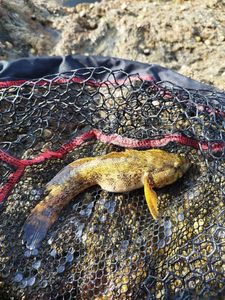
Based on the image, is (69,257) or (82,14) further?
(82,14)

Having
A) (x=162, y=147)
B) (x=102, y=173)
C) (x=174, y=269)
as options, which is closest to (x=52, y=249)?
(x=102, y=173)

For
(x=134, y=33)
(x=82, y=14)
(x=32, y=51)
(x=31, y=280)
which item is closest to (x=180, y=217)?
(x=31, y=280)

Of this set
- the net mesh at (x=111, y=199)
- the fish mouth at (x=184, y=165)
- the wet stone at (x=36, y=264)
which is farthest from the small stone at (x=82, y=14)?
the wet stone at (x=36, y=264)

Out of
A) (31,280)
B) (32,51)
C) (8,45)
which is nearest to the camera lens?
(31,280)

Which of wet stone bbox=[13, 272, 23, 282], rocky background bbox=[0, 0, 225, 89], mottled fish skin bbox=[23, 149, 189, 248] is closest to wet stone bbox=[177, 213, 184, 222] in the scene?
mottled fish skin bbox=[23, 149, 189, 248]

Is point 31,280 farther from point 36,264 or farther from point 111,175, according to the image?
point 111,175

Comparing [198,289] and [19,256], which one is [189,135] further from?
[19,256]

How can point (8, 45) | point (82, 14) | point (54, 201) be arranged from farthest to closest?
point (82, 14) → point (8, 45) → point (54, 201)

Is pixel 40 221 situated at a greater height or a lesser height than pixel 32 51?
lesser
